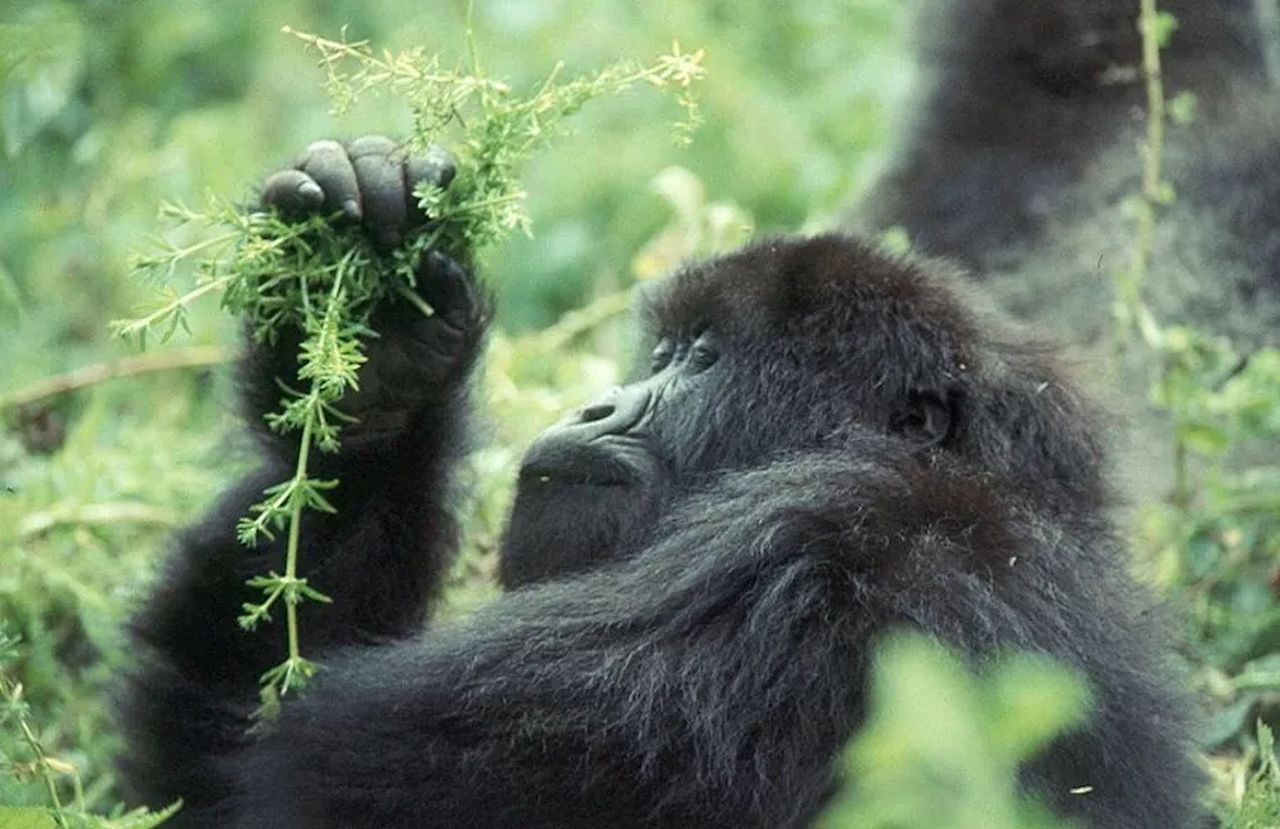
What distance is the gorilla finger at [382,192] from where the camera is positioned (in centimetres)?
272

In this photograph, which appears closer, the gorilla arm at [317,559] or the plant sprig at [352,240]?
the plant sprig at [352,240]

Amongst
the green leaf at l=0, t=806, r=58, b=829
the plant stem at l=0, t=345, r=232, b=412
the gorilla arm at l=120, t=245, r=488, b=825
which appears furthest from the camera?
the plant stem at l=0, t=345, r=232, b=412

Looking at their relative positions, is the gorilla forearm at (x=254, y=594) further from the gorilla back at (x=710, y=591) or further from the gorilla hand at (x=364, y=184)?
the gorilla hand at (x=364, y=184)

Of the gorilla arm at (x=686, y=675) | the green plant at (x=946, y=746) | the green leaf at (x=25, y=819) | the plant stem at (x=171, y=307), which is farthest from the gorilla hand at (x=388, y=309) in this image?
the green plant at (x=946, y=746)

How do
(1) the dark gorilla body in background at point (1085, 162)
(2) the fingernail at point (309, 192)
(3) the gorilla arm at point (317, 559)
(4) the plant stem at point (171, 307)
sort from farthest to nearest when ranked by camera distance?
1. (1) the dark gorilla body in background at point (1085, 162)
2. (3) the gorilla arm at point (317, 559)
3. (2) the fingernail at point (309, 192)
4. (4) the plant stem at point (171, 307)

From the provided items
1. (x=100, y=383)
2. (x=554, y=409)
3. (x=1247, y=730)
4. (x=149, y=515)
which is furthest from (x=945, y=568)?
(x=100, y=383)

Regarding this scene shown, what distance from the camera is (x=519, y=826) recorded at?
7.60ft

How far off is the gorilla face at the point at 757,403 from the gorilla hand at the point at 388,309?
9.1 inches

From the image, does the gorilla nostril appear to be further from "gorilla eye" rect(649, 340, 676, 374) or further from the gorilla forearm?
the gorilla forearm

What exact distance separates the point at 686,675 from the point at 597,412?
2.07ft

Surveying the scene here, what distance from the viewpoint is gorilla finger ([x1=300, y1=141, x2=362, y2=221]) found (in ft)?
8.91

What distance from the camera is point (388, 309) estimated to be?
2.88 metres

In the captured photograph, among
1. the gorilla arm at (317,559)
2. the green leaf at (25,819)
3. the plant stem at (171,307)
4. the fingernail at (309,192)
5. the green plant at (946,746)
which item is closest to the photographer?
the green plant at (946,746)

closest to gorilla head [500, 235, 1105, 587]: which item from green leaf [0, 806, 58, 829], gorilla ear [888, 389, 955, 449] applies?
gorilla ear [888, 389, 955, 449]
